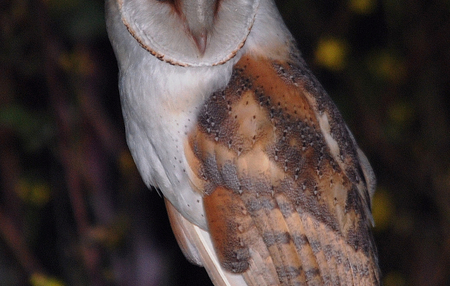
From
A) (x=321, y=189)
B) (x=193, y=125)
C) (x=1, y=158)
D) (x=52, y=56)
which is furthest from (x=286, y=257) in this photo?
(x=1, y=158)

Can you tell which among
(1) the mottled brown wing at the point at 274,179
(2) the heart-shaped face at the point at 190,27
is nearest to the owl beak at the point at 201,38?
(2) the heart-shaped face at the point at 190,27

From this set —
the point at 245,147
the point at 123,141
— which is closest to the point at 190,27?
the point at 245,147

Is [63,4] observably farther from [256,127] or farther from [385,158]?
[385,158]

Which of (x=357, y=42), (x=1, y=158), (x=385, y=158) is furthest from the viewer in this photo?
(x=357, y=42)

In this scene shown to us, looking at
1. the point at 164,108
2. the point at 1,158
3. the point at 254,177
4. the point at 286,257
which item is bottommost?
the point at 1,158

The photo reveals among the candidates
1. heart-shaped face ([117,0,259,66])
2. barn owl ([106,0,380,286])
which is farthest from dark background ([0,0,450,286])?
heart-shaped face ([117,0,259,66])

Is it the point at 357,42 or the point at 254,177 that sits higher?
the point at 254,177

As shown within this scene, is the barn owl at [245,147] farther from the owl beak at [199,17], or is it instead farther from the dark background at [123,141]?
the dark background at [123,141]
